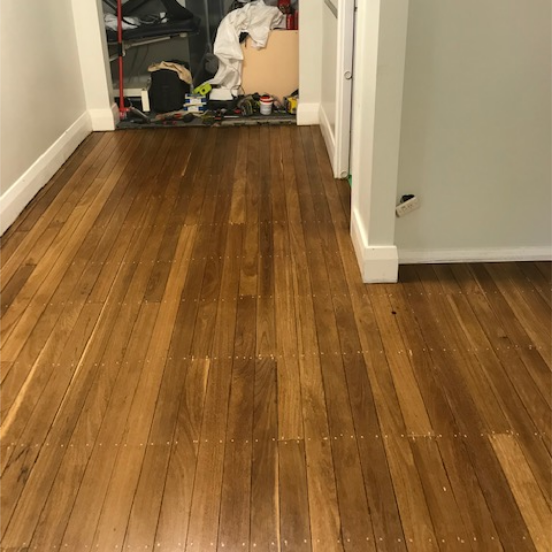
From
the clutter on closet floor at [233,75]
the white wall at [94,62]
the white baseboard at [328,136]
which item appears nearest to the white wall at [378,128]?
the white baseboard at [328,136]

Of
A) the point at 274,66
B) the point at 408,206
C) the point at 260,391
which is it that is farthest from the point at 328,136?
the point at 260,391

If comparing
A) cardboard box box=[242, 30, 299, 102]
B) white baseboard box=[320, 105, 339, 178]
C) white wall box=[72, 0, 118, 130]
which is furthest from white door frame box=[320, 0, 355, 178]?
white wall box=[72, 0, 118, 130]

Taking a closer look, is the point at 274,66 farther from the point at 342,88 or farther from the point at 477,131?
the point at 477,131

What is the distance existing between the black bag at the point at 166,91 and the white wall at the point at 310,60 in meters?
1.01

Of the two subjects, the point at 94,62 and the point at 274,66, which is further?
the point at 274,66

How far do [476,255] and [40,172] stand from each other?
2524mm

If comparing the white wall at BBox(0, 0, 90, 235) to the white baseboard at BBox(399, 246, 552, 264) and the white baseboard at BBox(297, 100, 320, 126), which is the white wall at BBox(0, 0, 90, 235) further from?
the white baseboard at BBox(399, 246, 552, 264)

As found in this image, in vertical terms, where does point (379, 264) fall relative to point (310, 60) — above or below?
below

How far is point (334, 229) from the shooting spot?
3.35 m

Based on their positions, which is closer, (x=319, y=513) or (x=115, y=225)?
(x=319, y=513)

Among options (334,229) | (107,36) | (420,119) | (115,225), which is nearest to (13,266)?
(115,225)

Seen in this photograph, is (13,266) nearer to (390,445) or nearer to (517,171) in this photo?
(390,445)

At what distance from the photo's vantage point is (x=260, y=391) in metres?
2.22

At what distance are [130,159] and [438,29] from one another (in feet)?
8.12
